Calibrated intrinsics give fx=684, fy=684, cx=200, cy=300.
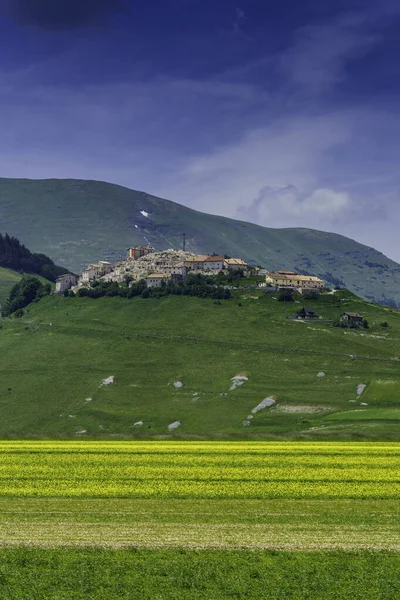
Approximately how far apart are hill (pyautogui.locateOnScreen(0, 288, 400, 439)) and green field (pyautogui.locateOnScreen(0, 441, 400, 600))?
150 feet

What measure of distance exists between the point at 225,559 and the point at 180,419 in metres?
96.6

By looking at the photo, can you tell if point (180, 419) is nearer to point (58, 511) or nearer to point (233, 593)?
point (58, 511)

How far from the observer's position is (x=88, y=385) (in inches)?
6122

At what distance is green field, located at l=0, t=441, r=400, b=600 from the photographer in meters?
29.0

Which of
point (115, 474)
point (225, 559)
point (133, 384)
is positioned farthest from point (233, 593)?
point (133, 384)

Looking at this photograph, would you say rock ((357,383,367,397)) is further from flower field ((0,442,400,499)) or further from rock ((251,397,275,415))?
Answer: flower field ((0,442,400,499))

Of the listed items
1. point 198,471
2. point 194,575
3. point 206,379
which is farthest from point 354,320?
point 194,575

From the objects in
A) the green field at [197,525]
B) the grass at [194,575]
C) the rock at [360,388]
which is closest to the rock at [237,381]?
the rock at [360,388]

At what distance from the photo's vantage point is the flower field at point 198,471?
142ft

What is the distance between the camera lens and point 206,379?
509 feet

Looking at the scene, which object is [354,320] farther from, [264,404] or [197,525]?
[197,525]

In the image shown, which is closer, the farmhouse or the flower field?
the flower field

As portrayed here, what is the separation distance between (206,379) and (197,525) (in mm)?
119010

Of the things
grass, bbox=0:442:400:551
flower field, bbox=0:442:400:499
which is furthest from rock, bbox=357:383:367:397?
grass, bbox=0:442:400:551
